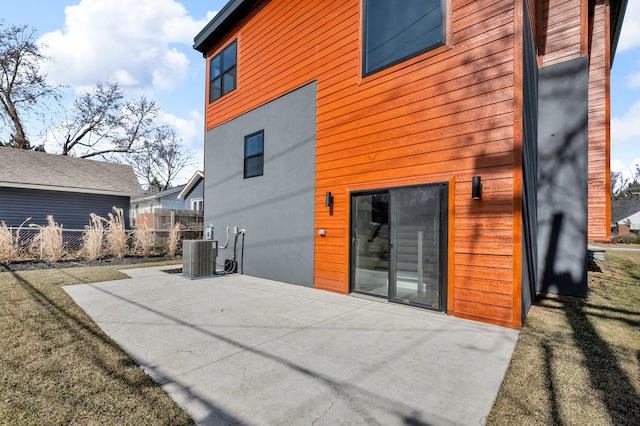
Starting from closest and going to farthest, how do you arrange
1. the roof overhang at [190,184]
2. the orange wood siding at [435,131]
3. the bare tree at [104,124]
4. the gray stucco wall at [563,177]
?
the orange wood siding at [435,131] → the gray stucco wall at [563,177] → the roof overhang at [190,184] → the bare tree at [104,124]

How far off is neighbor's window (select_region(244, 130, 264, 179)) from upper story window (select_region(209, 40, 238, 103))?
5.70 feet

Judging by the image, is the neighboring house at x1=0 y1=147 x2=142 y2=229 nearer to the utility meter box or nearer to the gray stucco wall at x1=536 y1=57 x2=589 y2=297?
the utility meter box

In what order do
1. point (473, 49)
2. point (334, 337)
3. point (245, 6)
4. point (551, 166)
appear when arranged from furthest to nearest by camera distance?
point (245, 6)
point (551, 166)
point (473, 49)
point (334, 337)

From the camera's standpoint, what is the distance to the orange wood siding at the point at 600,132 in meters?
5.60

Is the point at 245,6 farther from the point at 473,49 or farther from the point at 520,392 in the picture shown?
the point at 520,392

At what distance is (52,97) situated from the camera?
1736cm

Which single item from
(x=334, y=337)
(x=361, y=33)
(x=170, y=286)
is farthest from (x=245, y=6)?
(x=334, y=337)

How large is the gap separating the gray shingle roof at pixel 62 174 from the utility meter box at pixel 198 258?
8.59 meters

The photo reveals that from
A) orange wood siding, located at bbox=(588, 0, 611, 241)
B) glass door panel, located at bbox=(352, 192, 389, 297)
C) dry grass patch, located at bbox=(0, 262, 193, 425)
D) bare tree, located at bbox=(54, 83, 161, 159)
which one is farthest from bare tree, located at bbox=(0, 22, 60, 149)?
orange wood siding, located at bbox=(588, 0, 611, 241)

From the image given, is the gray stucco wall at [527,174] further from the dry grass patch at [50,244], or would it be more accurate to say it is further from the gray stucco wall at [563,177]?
the dry grass patch at [50,244]

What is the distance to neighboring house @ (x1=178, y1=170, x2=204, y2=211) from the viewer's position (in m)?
18.5

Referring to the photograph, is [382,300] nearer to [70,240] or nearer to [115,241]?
[115,241]

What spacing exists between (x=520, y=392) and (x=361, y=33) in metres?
4.91

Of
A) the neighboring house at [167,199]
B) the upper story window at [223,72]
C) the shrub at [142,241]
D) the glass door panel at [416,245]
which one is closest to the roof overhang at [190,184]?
the neighboring house at [167,199]
